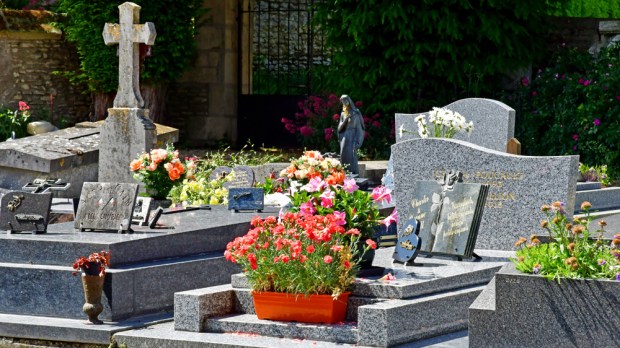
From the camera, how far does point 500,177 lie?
9.67 metres

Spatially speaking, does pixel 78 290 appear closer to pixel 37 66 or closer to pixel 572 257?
pixel 572 257

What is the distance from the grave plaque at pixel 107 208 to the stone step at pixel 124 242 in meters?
0.10

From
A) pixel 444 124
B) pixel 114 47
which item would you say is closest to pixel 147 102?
pixel 114 47

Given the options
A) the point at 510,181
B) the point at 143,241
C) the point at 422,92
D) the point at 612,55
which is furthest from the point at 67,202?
the point at 612,55

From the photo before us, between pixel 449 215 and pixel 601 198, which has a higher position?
pixel 449 215

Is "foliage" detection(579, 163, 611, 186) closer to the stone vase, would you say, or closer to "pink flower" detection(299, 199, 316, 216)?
"pink flower" detection(299, 199, 316, 216)

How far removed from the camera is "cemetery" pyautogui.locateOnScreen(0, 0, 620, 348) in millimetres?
7023

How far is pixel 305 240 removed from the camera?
762cm

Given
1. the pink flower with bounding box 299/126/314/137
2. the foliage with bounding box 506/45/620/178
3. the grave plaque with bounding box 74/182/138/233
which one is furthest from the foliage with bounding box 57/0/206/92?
the grave plaque with bounding box 74/182/138/233

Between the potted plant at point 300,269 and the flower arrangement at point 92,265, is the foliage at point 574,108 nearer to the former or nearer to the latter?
the potted plant at point 300,269

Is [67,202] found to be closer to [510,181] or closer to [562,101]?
[510,181]

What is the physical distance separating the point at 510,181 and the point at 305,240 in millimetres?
2587

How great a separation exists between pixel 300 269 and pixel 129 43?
6090 mm

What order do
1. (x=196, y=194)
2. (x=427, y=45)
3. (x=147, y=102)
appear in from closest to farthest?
(x=196, y=194), (x=427, y=45), (x=147, y=102)
